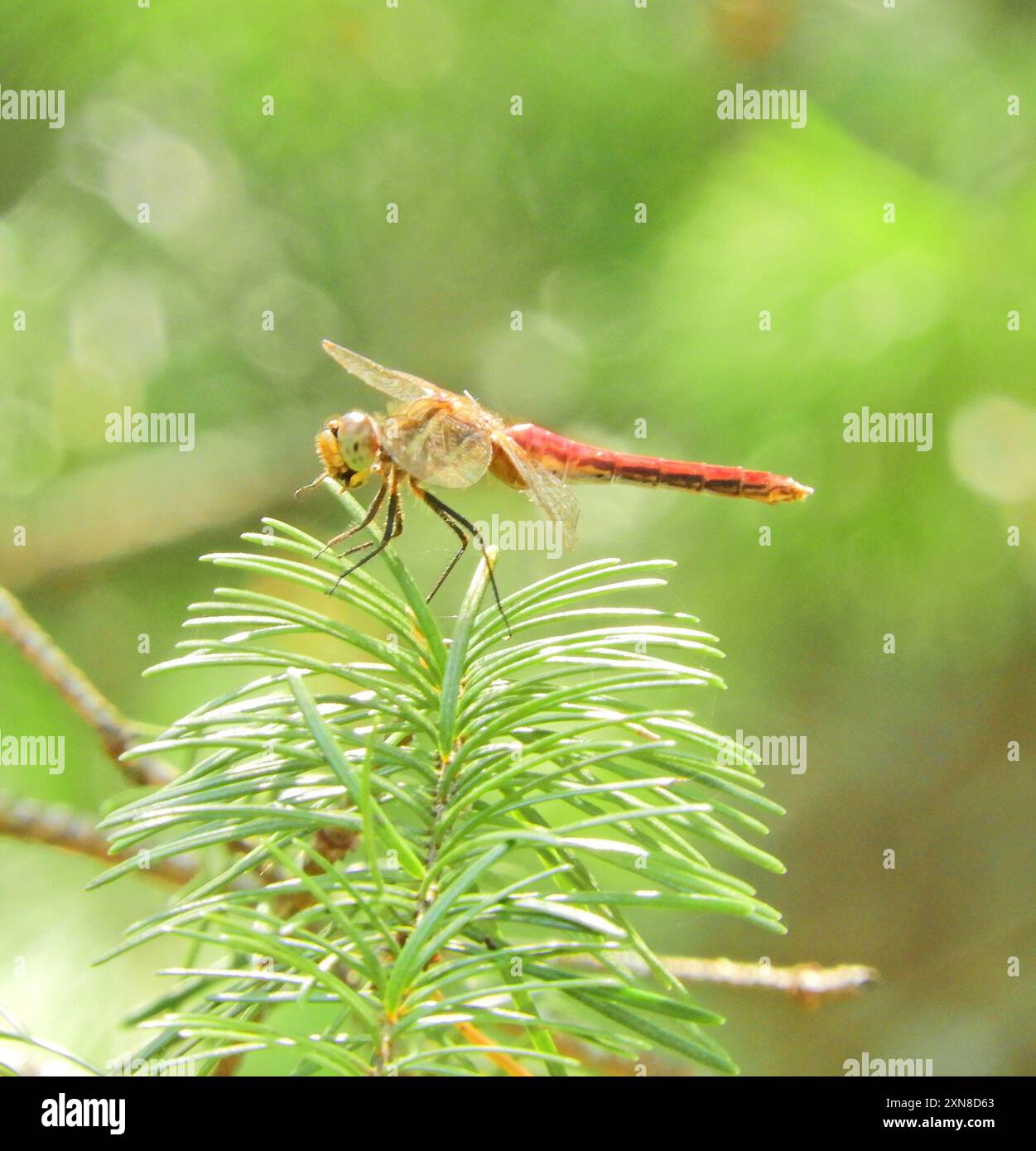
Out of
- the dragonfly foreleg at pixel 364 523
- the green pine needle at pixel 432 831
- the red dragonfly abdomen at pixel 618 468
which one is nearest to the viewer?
the green pine needle at pixel 432 831

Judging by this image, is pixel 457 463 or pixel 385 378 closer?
pixel 457 463

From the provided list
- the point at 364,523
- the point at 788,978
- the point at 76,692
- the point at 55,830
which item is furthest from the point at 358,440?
the point at 788,978

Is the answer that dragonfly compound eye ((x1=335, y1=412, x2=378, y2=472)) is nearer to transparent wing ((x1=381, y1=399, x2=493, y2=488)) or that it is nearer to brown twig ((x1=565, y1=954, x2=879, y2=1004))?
transparent wing ((x1=381, y1=399, x2=493, y2=488))

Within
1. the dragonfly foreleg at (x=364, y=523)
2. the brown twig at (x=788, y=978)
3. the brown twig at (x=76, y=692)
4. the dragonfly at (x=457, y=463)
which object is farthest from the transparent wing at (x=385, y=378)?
the brown twig at (x=788, y=978)

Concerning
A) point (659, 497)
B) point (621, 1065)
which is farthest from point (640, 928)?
point (659, 497)

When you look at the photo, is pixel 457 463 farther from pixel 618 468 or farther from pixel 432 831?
pixel 432 831

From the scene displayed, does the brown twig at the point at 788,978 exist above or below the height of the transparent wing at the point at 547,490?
below

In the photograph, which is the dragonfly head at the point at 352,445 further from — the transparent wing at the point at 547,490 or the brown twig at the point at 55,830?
the brown twig at the point at 55,830

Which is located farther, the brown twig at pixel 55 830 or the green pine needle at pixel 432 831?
the brown twig at pixel 55 830
